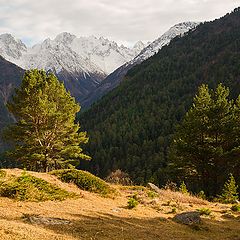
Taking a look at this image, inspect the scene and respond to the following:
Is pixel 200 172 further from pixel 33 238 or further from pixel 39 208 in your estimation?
pixel 33 238

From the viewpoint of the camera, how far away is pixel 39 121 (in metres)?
41.2

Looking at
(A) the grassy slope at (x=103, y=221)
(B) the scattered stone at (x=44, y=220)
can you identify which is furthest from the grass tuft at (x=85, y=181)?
(B) the scattered stone at (x=44, y=220)

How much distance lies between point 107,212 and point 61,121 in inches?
1106

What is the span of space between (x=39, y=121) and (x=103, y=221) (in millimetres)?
28910

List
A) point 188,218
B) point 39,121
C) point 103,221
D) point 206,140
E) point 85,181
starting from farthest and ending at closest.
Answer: point 39,121 < point 206,140 < point 85,181 < point 188,218 < point 103,221

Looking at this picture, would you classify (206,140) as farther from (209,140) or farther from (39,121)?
(39,121)

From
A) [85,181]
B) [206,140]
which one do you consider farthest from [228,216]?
[206,140]

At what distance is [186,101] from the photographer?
194 meters

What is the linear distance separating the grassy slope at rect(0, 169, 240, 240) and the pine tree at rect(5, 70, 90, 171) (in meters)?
20.5

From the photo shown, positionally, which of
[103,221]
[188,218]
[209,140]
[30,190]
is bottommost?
[188,218]

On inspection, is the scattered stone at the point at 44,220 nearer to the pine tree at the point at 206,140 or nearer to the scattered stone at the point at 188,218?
the scattered stone at the point at 188,218

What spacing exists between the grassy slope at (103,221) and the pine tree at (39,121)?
20.5m

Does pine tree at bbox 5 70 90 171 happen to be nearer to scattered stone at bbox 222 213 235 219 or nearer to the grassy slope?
the grassy slope

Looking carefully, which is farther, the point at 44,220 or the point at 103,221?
the point at 103,221
